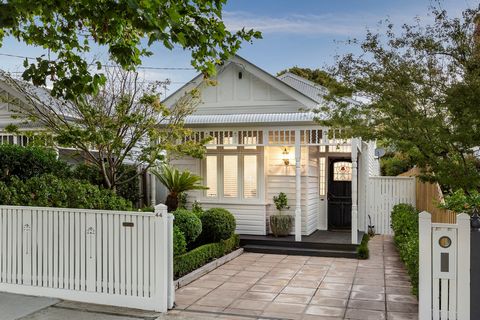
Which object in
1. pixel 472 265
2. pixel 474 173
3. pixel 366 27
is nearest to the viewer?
pixel 472 265

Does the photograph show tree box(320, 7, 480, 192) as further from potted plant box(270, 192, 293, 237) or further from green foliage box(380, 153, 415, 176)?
green foliage box(380, 153, 415, 176)

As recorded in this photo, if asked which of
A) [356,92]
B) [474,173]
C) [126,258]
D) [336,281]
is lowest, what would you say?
[336,281]

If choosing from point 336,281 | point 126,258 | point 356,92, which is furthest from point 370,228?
point 126,258

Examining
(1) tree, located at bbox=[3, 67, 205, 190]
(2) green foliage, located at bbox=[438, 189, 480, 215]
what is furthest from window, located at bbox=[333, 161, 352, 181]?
(2) green foliage, located at bbox=[438, 189, 480, 215]

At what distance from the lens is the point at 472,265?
548 centimetres

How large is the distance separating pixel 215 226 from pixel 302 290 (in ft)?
10.6

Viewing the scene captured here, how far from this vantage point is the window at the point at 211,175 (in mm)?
12922

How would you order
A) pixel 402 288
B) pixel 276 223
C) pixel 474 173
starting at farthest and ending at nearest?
pixel 276 223
pixel 402 288
pixel 474 173

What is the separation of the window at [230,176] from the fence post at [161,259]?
20.9 feet

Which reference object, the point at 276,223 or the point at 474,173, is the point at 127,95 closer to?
the point at 276,223

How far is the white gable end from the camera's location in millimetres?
12367

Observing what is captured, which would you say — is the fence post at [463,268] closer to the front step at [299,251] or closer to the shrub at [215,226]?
the front step at [299,251]

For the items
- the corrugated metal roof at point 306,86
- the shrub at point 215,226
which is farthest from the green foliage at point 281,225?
the corrugated metal roof at point 306,86

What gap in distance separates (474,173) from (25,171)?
8.61 metres
